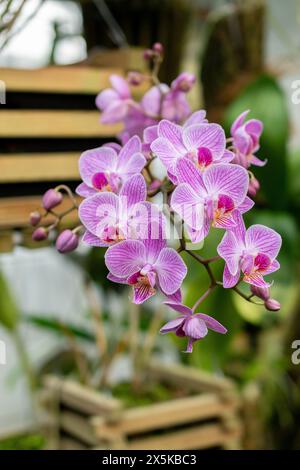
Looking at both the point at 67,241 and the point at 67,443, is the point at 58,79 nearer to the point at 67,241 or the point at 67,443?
the point at 67,241

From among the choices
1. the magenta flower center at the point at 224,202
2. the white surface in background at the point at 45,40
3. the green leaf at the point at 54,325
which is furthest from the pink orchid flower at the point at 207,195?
the green leaf at the point at 54,325

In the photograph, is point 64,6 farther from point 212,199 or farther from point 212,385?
point 212,199

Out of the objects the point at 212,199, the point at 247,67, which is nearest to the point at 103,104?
the point at 212,199

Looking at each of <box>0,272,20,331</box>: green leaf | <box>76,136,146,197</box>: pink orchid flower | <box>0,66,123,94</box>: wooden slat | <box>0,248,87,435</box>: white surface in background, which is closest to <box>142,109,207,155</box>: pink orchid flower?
<box>76,136,146,197</box>: pink orchid flower

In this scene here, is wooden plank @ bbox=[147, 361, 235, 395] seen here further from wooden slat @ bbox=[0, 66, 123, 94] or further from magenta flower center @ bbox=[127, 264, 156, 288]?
magenta flower center @ bbox=[127, 264, 156, 288]

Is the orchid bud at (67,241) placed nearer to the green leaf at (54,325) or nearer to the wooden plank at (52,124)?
the wooden plank at (52,124)

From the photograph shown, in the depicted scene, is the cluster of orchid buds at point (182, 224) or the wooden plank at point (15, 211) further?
the wooden plank at point (15, 211)

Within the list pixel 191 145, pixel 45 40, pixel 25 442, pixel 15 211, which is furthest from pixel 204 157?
pixel 25 442
